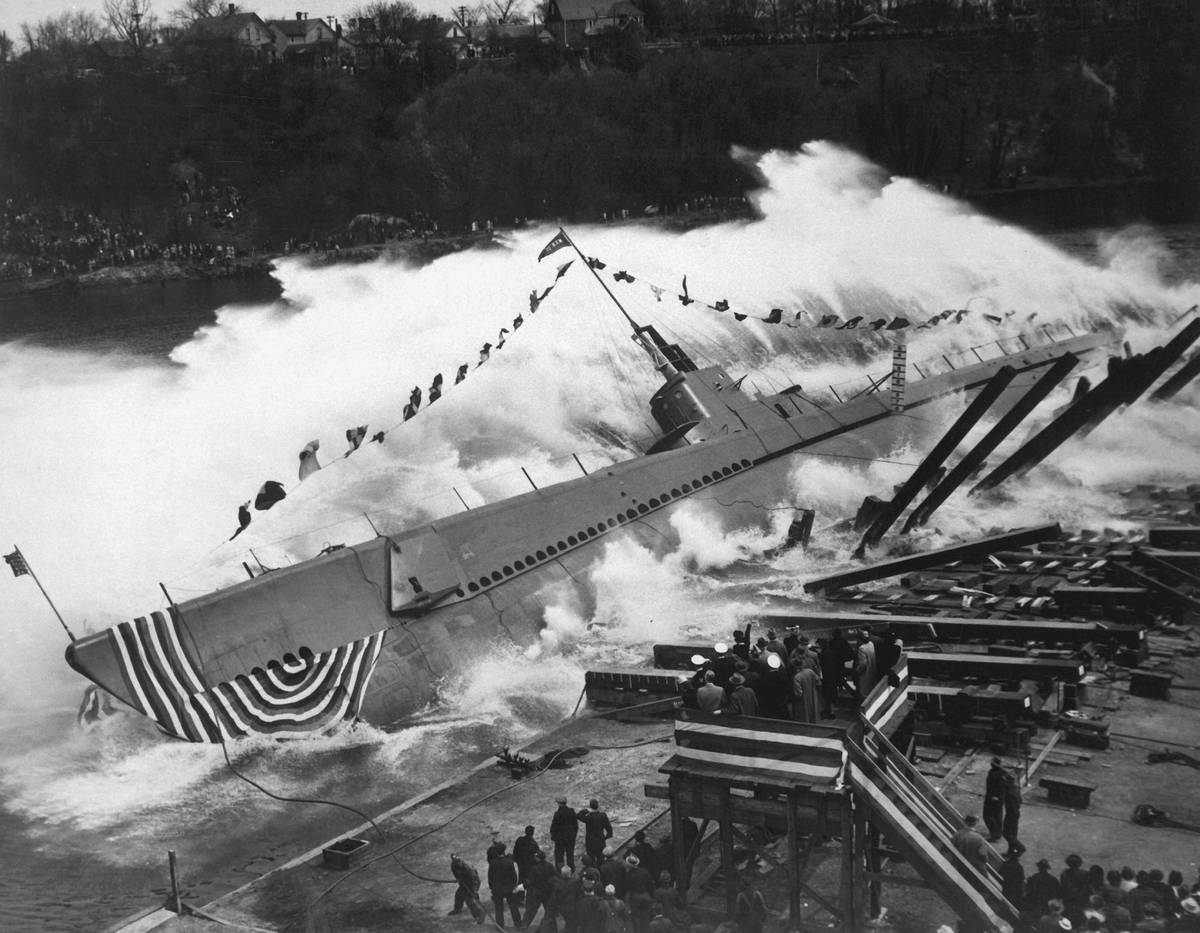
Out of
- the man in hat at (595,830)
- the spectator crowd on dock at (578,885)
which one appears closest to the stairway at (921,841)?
the spectator crowd on dock at (578,885)

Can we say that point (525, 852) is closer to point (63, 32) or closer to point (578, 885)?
point (578, 885)

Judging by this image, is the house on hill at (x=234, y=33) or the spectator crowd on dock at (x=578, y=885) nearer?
the spectator crowd on dock at (x=578, y=885)

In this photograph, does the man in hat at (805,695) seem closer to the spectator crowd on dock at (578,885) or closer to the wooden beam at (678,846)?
the wooden beam at (678,846)

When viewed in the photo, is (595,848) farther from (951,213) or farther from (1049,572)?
(951,213)

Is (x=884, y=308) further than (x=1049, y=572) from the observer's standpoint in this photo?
Yes

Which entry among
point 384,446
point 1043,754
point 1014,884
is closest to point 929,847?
point 1014,884

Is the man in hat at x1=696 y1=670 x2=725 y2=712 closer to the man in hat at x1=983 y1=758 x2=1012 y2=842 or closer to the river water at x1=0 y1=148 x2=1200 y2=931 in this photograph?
the man in hat at x1=983 y1=758 x2=1012 y2=842

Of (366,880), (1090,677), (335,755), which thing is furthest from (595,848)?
(1090,677)

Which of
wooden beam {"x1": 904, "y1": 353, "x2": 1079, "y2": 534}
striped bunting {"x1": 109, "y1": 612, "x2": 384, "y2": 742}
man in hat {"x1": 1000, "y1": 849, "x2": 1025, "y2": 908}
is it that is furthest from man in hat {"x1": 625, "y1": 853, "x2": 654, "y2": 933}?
wooden beam {"x1": 904, "y1": 353, "x2": 1079, "y2": 534}
